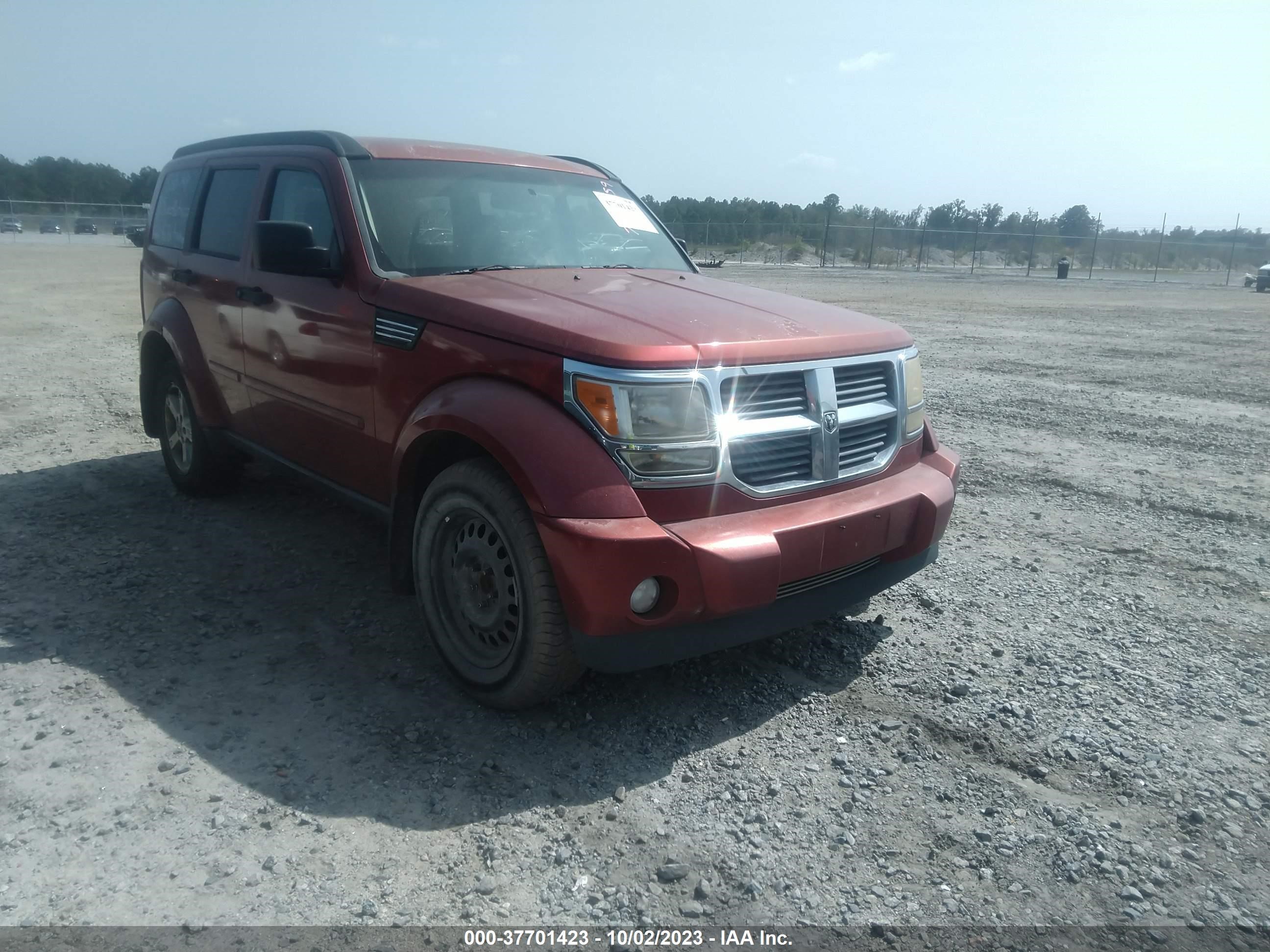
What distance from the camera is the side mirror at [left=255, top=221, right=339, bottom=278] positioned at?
3928mm

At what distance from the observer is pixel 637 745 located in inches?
132

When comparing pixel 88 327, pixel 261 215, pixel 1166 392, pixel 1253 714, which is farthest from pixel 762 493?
pixel 88 327

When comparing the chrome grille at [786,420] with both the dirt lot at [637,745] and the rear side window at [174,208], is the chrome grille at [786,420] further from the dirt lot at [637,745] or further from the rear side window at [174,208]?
the rear side window at [174,208]

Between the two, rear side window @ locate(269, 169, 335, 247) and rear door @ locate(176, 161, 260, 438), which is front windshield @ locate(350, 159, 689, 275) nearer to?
rear side window @ locate(269, 169, 335, 247)

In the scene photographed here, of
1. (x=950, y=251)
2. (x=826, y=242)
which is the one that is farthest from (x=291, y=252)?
(x=950, y=251)

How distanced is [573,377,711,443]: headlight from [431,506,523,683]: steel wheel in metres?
0.57

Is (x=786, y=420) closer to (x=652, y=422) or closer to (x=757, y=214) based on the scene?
(x=652, y=422)

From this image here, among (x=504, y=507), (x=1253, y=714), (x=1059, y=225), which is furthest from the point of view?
(x=1059, y=225)

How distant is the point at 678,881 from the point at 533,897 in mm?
400

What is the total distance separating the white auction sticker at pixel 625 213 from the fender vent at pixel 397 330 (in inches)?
65.1

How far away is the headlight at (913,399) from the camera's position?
12.9 feet

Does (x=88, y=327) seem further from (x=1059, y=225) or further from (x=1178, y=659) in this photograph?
(x=1059, y=225)

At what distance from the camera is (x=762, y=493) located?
327cm

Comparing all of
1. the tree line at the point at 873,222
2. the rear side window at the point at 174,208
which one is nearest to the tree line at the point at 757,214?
the tree line at the point at 873,222
